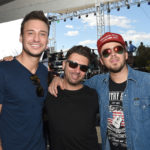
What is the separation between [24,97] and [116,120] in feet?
3.83

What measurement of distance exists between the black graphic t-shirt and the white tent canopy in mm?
16009

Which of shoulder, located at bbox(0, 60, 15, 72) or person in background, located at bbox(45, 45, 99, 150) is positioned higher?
Result: shoulder, located at bbox(0, 60, 15, 72)

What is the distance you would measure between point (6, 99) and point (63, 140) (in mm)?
791

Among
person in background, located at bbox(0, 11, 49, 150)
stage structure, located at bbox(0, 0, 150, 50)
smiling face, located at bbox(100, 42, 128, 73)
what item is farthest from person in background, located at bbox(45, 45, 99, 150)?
stage structure, located at bbox(0, 0, 150, 50)

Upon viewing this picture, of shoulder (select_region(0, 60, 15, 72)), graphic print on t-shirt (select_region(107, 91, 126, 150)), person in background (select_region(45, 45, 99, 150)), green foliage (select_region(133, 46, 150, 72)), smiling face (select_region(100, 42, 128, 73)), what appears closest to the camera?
shoulder (select_region(0, 60, 15, 72))

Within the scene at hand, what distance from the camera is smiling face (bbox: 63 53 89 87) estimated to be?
228cm

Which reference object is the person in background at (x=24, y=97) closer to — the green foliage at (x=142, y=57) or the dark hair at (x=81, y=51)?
the dark hair at (x=81, y=51)

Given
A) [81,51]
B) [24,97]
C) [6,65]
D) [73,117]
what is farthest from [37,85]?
[81,51]

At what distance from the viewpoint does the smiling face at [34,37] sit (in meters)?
2.00

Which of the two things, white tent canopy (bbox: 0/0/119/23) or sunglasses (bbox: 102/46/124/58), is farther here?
white tent canopy (bbox: 0/0/119/23)

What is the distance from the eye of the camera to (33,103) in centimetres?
190

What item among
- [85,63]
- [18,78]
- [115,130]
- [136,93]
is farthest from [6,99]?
[136,93]

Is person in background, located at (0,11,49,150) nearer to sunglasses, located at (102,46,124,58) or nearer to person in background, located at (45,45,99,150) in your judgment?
person in background, located at (45,45,99,150)

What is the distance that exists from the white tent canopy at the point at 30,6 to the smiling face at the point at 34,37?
15.9 meters
